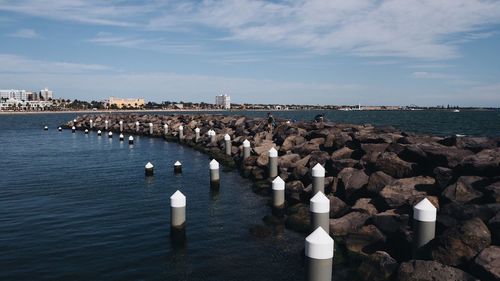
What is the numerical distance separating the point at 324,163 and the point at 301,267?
655 centimetres

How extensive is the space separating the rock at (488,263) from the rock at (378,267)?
1320 millimetres

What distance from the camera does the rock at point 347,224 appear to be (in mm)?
10031

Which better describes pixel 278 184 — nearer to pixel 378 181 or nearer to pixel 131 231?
pixel 378 181

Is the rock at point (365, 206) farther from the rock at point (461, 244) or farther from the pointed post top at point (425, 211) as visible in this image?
the rock at point (461, 244)

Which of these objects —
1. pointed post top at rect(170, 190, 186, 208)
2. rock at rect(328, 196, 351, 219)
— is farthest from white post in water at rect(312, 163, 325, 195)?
pointed post top at rect(170, 190, 186, 208)

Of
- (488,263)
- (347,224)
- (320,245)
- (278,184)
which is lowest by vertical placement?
(347,224)

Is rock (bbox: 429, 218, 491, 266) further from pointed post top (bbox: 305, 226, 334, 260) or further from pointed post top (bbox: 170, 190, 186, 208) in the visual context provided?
pointed post top (bbox: 170, 190, 186, 208)

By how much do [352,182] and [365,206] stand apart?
1429mm

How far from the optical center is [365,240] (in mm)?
9281

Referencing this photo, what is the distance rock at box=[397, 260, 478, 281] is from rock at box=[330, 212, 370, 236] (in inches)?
107

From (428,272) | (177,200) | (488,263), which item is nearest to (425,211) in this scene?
(428,272)

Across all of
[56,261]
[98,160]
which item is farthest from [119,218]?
[98,160]

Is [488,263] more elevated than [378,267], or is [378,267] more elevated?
[488,263]

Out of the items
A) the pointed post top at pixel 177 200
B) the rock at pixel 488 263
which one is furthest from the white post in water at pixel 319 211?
the pointed post top at pixel 177 200
